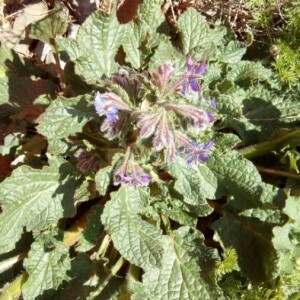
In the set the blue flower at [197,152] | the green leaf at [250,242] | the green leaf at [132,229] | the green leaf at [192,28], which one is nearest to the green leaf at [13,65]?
the green leaf at [192,28]

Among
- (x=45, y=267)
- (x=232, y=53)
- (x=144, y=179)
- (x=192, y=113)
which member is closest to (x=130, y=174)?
(x=144, y=179)

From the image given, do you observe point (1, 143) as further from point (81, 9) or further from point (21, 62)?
point (81, 9)

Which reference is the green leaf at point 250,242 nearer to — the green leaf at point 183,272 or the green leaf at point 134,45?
the green leaf at point 183,272

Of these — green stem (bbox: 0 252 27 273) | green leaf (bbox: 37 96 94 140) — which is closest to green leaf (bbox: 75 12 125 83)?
green leaf (bbox: 37 96 94 140)

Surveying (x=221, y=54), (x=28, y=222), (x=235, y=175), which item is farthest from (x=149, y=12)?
(x=28, y=222)

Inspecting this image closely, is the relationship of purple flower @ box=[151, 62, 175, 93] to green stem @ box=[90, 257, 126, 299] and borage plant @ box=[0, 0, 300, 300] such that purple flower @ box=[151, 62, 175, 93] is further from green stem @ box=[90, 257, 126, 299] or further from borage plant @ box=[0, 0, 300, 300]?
green stem @ box=[90, 257, 126, 299]
